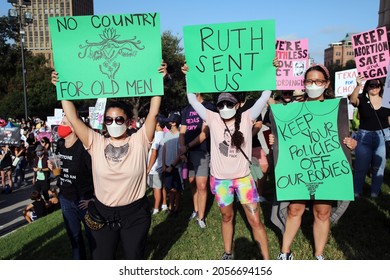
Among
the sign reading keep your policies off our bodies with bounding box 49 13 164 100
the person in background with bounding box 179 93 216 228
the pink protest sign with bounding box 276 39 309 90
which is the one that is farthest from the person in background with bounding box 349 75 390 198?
the sign reading keep your policies off our bodies with bounding box 49 13 164 100

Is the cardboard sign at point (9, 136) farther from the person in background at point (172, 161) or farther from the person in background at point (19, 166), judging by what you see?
the person in background at point (172, 161)

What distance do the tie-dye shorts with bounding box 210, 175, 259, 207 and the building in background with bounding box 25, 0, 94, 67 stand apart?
282 feet

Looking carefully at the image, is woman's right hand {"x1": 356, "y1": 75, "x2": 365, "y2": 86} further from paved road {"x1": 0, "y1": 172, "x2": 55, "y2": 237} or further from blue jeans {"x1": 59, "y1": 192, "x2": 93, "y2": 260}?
paved road {"x1": 0, "y1": 172, "x2": 55, "y2": 237}

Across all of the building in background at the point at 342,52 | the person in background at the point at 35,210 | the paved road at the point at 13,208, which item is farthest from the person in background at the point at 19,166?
the building in background at the point at 342,52

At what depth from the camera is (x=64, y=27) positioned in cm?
329

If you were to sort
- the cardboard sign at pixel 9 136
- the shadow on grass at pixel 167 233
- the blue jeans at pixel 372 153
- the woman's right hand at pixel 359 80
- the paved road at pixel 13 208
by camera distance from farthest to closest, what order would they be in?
the cardboard sign at pixel 9 136 < the paved road at pixel 13 208 < the blue jeans at pixel 372 153 < the woman's right hand at pixel 359 80 < the shadow on grass at pixel 167 233

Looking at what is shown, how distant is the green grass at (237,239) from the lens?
4152mm

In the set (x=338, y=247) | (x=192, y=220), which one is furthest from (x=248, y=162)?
(x=192, y=220)

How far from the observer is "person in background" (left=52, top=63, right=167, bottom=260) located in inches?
119

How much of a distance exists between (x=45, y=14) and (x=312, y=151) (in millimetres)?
104410

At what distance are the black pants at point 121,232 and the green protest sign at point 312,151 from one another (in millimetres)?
1349

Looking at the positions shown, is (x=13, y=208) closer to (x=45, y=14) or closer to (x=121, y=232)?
(x=121, y=232)

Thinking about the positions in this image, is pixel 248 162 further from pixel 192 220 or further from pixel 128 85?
pixel 192 220

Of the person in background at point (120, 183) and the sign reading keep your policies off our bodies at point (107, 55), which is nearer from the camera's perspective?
the person in background at point (120, 183)
